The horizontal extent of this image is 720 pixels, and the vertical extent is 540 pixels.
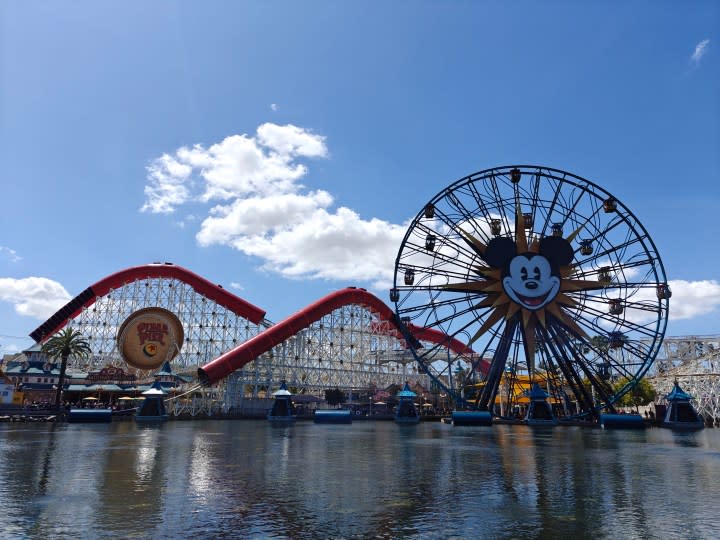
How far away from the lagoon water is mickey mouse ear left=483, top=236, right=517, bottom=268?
20.5 meters

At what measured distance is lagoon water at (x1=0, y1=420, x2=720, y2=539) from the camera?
1295 centimetres

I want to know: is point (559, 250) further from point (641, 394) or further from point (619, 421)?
point (641, 394)

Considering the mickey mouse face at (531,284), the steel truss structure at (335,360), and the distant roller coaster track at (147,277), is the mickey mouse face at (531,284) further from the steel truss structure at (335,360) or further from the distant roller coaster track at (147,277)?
the distant roller coaster track at (147,277)

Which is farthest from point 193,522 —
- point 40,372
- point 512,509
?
point 40,372

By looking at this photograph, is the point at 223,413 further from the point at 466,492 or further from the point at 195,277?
the point at 466,492

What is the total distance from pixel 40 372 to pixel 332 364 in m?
41.7

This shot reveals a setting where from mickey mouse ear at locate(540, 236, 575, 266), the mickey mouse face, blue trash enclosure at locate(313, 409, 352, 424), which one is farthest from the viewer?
blue trash enclosure at locate(313, 409, 352, 424)

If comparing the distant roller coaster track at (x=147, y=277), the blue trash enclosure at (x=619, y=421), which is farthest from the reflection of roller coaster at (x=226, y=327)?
the blue trash enclosure at (x=619, y=421)

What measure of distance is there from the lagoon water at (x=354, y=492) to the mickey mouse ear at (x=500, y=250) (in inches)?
807

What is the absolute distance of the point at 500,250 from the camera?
160 feet

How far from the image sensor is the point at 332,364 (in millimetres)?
71938

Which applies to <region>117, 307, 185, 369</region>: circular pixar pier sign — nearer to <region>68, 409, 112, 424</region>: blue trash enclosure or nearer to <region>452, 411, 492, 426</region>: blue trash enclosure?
<region>68, 409, 112, 424</region>: blue trash enclosure

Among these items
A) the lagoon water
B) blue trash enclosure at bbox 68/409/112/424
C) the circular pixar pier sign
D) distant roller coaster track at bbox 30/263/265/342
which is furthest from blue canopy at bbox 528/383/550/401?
the circular pixar pier sign

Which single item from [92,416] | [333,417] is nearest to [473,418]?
[333,417]
